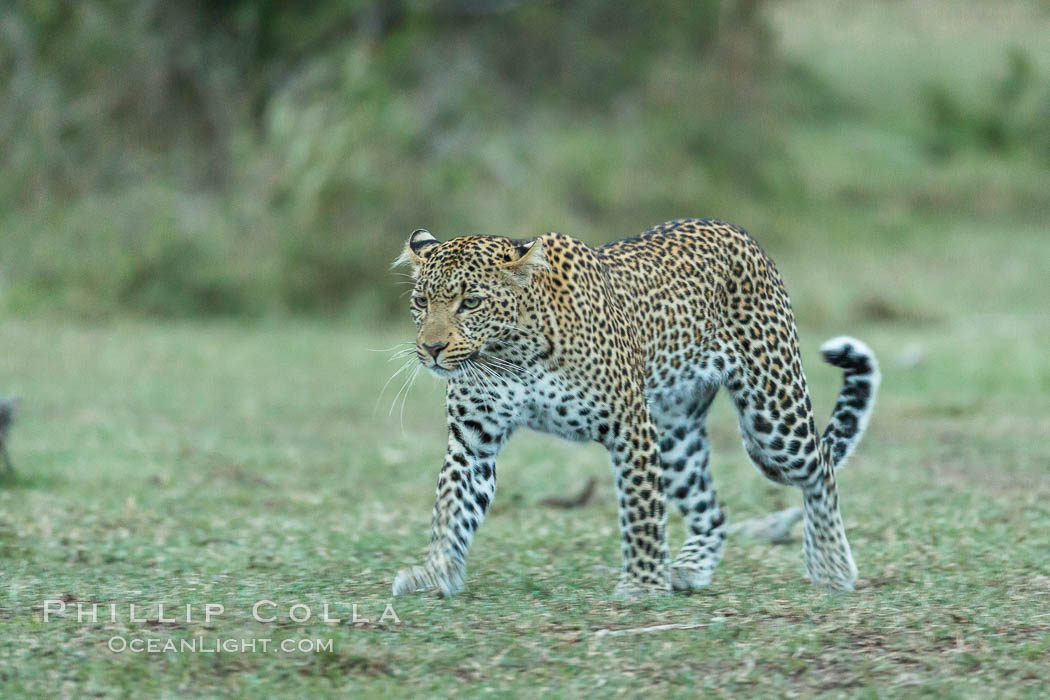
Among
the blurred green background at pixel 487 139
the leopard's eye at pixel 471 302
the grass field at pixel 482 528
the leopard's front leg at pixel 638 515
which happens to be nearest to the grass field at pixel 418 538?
the grass field at pixel 482 528

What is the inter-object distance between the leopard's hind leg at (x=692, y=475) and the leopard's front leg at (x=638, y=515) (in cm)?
86

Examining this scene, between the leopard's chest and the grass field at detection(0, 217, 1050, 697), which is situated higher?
the leopard's chest

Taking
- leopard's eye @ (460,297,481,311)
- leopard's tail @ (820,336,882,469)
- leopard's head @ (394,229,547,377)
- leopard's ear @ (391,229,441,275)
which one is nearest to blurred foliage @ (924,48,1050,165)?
leopard's tail @ (820,336,882,469)

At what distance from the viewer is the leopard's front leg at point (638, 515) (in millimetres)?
7086

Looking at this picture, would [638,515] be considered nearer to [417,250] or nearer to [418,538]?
[417,250]

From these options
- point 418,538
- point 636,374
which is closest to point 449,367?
point 636,374

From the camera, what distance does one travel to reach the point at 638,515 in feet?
23.2

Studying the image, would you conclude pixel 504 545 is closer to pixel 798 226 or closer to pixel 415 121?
pixel 415 121

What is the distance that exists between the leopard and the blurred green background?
1126cm

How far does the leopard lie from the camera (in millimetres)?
6996

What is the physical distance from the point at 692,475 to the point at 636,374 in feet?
3.55

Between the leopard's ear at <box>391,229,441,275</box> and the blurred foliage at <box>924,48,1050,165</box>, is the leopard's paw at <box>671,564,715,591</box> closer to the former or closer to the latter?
the leopard's ear at <box>391,229,441,275</box>

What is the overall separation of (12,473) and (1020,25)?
2595 centimetres

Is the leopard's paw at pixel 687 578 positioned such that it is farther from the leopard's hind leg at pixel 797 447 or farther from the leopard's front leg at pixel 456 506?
the leopard's front leg at pixel 456 506
